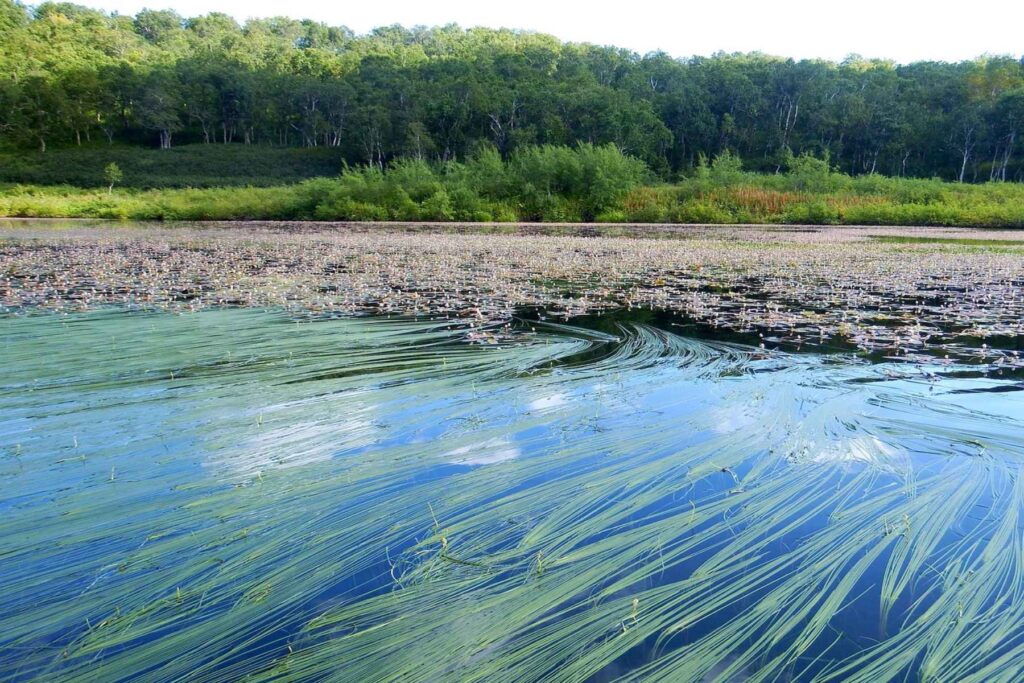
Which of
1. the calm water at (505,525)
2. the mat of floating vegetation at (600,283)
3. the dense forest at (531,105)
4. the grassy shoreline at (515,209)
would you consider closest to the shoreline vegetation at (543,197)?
the grassy shoreline at (515,209)

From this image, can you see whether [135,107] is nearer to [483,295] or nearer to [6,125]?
[6,125]

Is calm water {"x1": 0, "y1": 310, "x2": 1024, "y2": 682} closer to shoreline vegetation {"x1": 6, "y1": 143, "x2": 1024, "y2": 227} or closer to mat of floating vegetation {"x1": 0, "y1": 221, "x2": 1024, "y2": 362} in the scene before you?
mat of floating vegetation {"x1": 0, "y1": 221, "x2": 1024, "y2": 362}

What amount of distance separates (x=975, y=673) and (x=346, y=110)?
2634 inches

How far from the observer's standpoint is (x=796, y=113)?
174ft

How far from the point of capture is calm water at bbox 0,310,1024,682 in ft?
6.03

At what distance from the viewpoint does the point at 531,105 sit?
5284 centimetres

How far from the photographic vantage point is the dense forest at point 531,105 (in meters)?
47.2

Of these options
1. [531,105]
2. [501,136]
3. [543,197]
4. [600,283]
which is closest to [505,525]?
[600,283]

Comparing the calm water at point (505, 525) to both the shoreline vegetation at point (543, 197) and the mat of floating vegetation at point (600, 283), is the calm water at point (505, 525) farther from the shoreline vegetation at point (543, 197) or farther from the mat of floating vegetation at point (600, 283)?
the shoreline vegetation at point (543, 197)

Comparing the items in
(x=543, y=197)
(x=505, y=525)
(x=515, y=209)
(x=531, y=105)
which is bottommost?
(x=505, y=525)

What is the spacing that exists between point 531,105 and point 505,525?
54.2 meters

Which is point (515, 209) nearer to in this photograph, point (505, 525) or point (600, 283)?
point (600, 283)

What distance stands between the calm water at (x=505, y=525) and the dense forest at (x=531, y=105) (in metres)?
43.8

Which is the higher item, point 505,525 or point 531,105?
point 531,105
